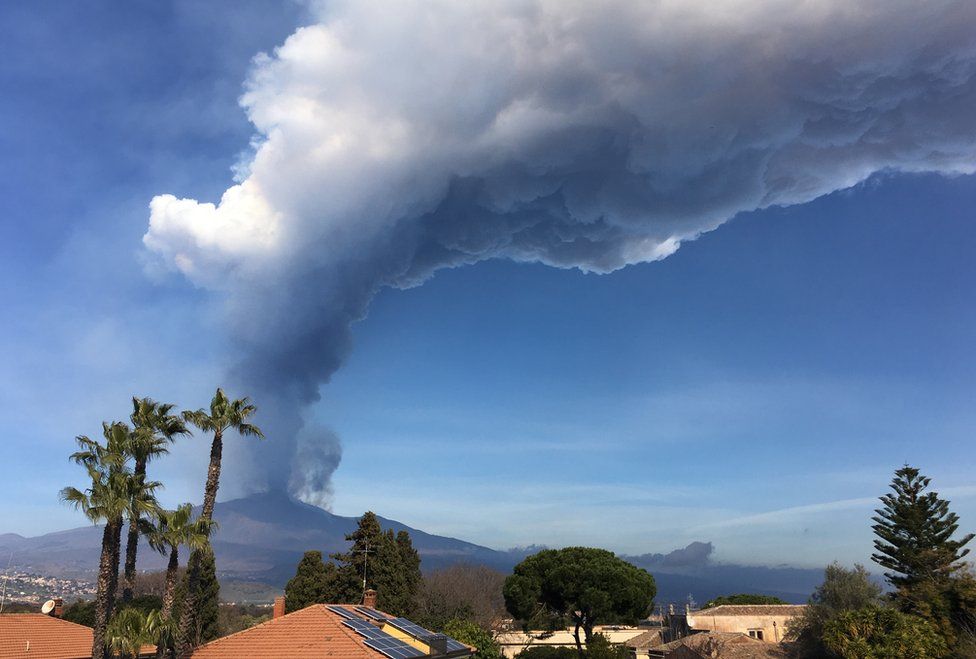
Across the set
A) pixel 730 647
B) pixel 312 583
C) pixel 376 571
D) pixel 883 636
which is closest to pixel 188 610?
pixel 376 571

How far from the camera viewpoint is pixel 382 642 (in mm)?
26734

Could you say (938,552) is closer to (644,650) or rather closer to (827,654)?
(827,654)

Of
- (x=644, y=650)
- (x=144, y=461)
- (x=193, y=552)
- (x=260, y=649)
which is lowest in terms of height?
(x=644, y=650)

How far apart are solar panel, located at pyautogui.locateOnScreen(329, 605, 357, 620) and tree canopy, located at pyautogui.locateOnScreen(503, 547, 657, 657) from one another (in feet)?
113

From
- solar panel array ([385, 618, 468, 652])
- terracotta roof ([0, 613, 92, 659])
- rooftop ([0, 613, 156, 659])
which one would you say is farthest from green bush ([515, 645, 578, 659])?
terracotta roof ([0, 613, 92, 659])

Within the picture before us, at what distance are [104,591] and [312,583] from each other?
3508 cm

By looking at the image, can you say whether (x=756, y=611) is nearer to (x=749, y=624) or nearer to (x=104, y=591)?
(x=749, y=624)

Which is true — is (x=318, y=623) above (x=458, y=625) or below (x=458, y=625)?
above

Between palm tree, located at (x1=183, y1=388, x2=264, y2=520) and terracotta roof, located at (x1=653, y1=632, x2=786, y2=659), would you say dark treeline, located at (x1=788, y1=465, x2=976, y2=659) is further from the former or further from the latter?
palm tree, located at (x1=183, y1=388, x2=264, y2=520)

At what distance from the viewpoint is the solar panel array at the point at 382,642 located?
2569cm

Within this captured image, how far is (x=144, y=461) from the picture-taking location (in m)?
29.5

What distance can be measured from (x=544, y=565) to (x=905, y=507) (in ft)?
108

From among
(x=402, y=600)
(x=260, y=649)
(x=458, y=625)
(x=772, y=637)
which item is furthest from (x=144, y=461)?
(x=772, y=637)

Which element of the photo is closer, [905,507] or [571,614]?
[905,507]
